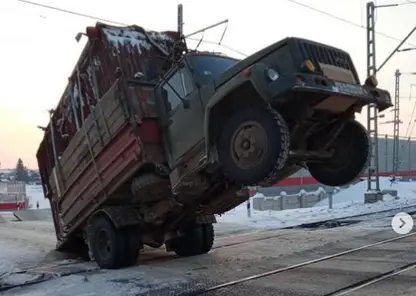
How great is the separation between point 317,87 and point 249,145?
3.40ft

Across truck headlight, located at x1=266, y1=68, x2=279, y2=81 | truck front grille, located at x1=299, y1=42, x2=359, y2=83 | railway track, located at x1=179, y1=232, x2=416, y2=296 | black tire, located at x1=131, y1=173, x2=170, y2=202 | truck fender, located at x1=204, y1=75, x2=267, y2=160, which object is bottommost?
railway track, located at x1=179, y1=232, x2=416, y2=296

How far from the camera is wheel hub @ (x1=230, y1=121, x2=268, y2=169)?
6484 millimetres

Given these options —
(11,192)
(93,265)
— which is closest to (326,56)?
(93,265)

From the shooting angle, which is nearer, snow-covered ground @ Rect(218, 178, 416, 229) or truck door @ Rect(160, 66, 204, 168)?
truck door @ Rect(160, 66, 204, 168)

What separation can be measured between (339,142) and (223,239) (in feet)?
20.0

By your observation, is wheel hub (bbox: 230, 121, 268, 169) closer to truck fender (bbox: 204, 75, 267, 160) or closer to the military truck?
the military truck

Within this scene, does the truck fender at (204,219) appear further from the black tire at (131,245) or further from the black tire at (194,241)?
the black tire at (131,245)

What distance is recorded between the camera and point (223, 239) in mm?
13227

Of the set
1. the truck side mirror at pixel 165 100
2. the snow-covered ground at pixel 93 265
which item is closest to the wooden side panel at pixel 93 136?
the truck side mirror at pixel 165 100

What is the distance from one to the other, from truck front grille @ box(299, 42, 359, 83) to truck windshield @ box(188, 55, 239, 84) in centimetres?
178

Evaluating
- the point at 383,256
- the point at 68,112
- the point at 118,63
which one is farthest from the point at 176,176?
the point at 383,256

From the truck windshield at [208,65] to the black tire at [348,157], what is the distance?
190 cm

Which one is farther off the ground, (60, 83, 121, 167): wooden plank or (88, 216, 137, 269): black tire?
(60, 83, 121, 167): wooden plank

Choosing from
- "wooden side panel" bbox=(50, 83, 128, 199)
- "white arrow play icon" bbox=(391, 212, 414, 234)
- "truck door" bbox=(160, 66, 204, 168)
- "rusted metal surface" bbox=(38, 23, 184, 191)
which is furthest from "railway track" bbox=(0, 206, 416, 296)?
"rusted metal surface" bbox=(38, 23, 184, 191)
